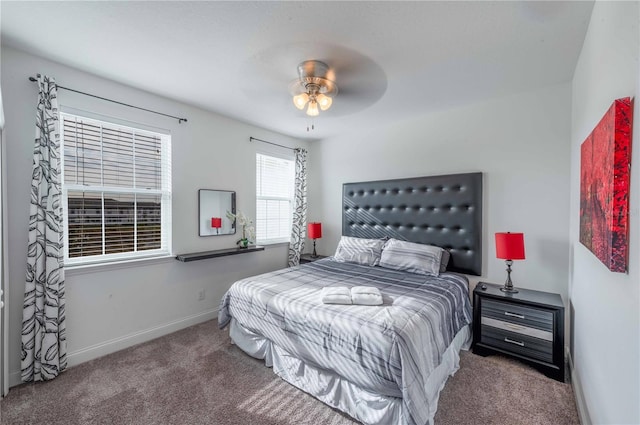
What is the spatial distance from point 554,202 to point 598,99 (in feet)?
4.33

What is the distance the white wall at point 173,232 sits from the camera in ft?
6.77

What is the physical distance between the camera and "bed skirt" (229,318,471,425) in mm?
1606

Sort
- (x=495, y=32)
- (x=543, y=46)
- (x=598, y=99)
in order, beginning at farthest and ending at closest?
(x=543, y=46)
(x=495, y=32)
(x=598, y=99)

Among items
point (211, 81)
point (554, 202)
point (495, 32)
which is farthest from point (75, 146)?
point (554, 202)

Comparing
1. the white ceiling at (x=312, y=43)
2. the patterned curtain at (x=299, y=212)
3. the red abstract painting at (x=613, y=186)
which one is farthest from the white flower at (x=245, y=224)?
the red abstract painting at (x=613, y=186)

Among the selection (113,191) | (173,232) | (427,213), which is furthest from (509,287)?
(113,191)

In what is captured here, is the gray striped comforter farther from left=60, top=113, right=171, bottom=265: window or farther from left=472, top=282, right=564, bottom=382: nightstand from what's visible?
left=60, top=113, right=171, bottom=265: window

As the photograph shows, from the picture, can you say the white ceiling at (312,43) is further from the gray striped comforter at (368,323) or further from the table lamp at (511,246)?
the gray striped comforter at (368,323)

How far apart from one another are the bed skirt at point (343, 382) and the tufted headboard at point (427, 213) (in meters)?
0.88

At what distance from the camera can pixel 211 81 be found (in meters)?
2.49

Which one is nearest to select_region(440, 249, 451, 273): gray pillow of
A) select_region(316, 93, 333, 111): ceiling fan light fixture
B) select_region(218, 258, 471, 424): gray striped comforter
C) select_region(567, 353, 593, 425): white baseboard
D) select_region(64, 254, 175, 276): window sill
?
select_region(218, 258, 471, 424): gray striped comforter

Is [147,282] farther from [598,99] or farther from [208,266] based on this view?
[598,99]

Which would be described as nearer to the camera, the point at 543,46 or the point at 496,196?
the point at 543,46

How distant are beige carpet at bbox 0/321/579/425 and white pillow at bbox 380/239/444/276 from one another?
0.90m
